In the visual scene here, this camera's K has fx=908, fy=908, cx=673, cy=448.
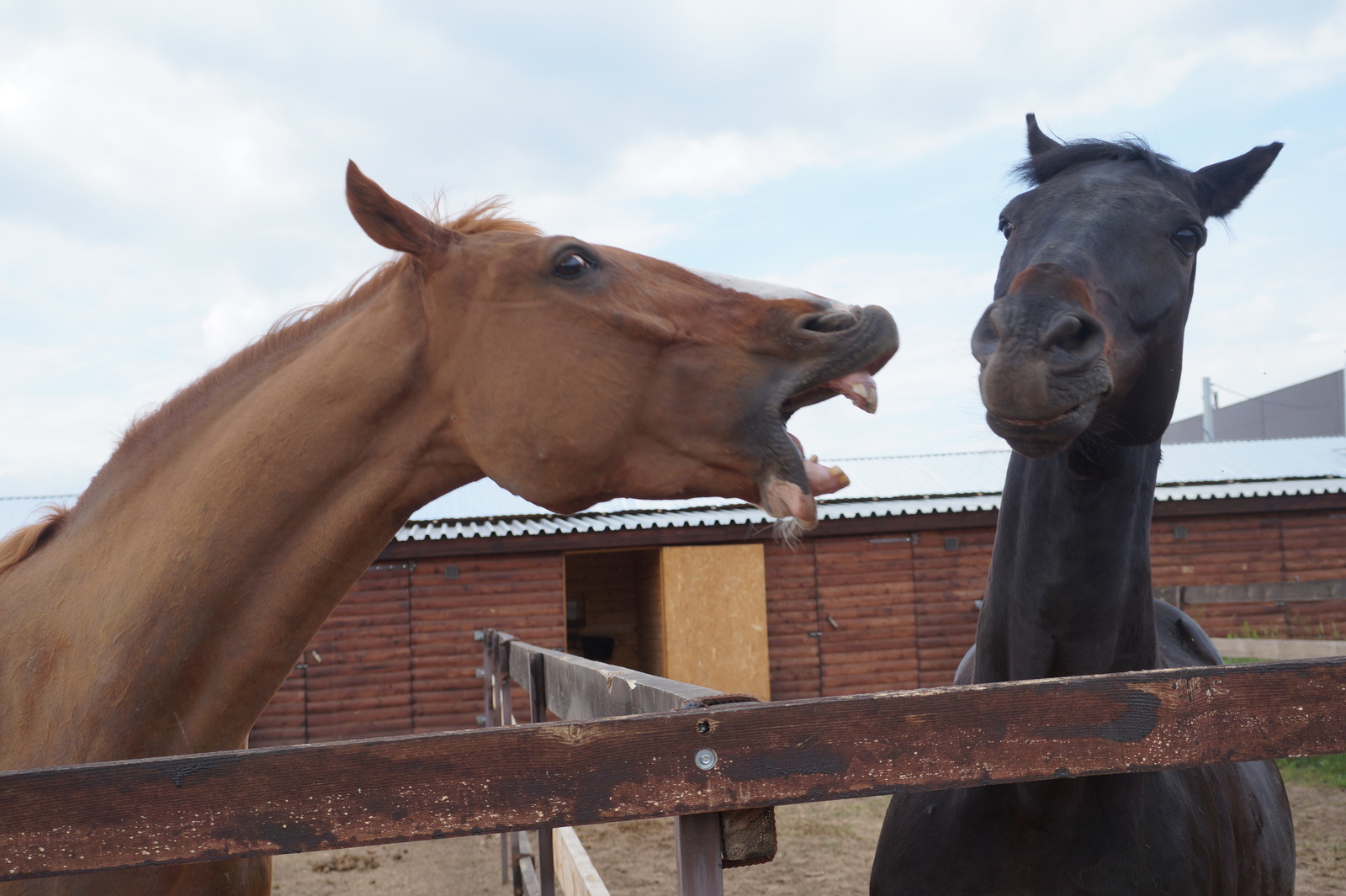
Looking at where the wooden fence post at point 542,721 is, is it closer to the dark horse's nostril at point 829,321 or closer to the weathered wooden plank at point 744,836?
the dark horse's nostril at point 829,321

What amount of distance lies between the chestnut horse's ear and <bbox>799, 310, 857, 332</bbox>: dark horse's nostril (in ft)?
2.62

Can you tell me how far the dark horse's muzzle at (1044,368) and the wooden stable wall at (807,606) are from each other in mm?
10992

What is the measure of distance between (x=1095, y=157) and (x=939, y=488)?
43.1 ft

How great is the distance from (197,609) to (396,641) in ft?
37.0

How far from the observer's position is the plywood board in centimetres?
1256

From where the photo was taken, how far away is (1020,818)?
225cm

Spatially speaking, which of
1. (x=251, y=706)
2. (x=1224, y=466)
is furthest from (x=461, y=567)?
(x=1224, y=466)

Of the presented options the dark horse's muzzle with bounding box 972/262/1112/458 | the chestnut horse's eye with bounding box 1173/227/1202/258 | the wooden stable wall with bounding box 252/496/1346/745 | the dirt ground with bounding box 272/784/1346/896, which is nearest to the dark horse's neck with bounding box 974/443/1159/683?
the dark horse's muzzle with bounding box 972/262/1112/458

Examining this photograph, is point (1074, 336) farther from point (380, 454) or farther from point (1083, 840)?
point (380, 454)

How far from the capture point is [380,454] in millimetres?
1923

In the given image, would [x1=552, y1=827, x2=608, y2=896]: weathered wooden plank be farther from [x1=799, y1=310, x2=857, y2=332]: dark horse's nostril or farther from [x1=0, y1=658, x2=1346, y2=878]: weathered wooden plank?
[x1=799, y1=310, x2=857, y2=332]: dark horse's nostril

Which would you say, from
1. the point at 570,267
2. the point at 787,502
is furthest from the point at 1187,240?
the point at 570,267

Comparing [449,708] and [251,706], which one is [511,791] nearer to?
[251,706]

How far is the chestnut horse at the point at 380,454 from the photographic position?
1751mm
